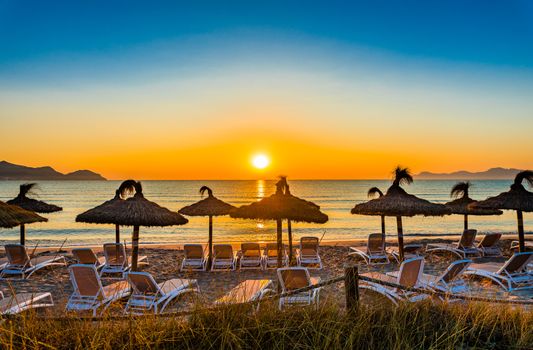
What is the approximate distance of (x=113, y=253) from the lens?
9906mm

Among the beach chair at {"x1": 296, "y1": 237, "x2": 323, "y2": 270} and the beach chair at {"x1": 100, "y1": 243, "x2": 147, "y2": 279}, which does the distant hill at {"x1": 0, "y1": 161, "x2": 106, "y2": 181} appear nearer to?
the beach chair at {"x1": 100, "y1": 243, "x2": 147, "y2": 279}

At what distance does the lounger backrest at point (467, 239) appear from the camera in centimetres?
1137

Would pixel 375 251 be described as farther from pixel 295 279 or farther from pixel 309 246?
pixel 295 279

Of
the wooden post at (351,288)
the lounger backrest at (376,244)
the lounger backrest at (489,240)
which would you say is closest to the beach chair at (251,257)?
the lounger backrest at (376,244)

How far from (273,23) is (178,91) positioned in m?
5.13

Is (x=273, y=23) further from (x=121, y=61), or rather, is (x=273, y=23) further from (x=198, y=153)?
(x=198, y=153)

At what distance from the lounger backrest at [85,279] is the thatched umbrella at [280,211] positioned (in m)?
3.35

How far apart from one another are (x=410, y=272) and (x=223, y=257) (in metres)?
5.10

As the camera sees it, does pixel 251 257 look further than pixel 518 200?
Yes

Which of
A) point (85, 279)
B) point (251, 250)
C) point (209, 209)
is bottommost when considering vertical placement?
point (251, 250)

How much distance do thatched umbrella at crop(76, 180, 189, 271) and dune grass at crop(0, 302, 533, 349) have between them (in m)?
4.36

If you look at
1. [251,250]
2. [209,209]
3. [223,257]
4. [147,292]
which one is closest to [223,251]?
[223,257]

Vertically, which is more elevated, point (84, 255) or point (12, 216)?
point (12, 216)

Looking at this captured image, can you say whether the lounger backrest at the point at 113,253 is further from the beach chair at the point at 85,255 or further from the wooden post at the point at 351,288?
the wooden post at the point at 351,288
